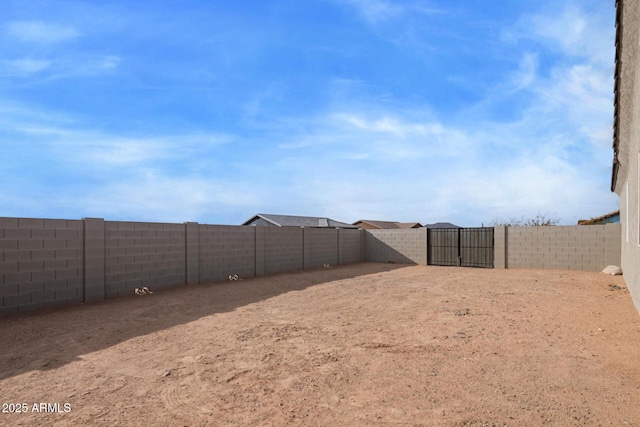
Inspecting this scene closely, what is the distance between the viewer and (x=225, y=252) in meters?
11.8

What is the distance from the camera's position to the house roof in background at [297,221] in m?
30.3

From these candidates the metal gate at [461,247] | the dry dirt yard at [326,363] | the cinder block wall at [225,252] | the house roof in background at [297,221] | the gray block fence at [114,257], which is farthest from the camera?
the house roof in background at [297,221]

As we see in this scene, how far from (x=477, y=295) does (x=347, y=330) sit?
4640mm

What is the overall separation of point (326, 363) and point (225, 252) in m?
8.20

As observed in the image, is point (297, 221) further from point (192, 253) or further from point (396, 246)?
point (192, 253)

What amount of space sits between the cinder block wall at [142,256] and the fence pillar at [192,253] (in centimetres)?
13

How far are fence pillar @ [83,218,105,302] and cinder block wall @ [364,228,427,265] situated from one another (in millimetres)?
13517

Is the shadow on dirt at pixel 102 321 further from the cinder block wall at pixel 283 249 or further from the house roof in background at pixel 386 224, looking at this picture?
the house roof in background at pixel 386 224

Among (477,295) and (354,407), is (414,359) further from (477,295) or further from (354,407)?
(477,295)

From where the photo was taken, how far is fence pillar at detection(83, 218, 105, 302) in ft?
26.3

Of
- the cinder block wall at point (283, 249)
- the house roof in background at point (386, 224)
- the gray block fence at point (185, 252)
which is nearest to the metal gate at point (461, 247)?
the gray block fence at point (185, 252)

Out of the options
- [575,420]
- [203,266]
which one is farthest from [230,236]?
[575,420]

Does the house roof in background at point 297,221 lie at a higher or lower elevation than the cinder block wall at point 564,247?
higher

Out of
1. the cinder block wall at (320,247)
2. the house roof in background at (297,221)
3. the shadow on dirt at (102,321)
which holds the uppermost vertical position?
the house roof in background at (297,221)
